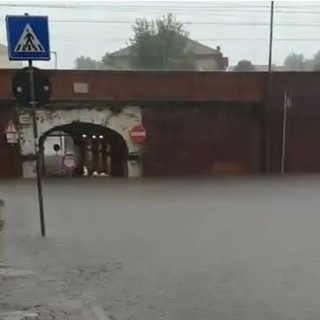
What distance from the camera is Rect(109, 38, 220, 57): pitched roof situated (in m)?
50.6

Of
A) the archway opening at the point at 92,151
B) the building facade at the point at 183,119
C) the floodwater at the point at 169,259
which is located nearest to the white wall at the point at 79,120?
Result: the building facade at the point at 183,119

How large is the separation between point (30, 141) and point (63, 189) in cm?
1016

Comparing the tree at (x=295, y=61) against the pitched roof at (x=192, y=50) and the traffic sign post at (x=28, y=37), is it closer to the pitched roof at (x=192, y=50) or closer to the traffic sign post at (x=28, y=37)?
the pitched roof at (x=192, y=50)

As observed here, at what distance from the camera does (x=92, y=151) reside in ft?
135

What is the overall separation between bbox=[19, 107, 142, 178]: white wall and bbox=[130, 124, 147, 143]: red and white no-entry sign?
234mm

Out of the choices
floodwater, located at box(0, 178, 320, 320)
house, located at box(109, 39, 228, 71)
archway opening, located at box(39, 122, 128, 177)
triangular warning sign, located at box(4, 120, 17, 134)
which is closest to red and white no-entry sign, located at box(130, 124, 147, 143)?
archway opening, located at box(39, 122, 128, 177)

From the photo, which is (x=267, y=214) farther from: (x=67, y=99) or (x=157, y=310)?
(x=67, y=99)

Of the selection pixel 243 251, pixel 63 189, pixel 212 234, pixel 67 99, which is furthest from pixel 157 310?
pixel 67 99

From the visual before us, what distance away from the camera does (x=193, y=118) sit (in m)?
34.2

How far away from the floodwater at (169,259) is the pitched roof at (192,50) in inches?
A: 1370

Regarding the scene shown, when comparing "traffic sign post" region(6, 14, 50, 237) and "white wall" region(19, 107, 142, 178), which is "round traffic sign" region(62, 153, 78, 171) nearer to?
"white wall" region(19, 107, 142, 178)

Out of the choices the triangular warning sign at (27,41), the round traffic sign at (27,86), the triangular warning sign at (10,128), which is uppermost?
the triangular warning sign at (27,41)

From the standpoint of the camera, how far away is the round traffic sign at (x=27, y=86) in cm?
1059

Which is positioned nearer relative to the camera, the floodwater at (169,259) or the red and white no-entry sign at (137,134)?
the floodwater at (169,259)
